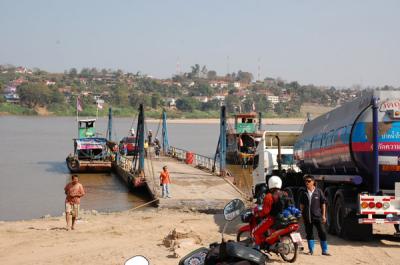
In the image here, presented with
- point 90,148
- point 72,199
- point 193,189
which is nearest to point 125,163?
point 90,148

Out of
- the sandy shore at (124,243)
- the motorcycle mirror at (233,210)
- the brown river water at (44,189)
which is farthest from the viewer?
the brown river water at (44,189)

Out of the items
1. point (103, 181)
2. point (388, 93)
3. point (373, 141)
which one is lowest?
point (103, 181)

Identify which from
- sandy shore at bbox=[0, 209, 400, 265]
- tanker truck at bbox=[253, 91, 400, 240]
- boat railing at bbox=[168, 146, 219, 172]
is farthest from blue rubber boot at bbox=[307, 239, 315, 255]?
boat railing at bbox=[168, 146, 219, 172]

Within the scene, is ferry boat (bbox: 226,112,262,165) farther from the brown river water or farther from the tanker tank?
the tanker tank

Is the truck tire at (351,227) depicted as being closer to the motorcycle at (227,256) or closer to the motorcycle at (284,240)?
the motorcycle at (284,240)

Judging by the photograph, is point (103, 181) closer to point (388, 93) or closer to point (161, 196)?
point (161, 196)

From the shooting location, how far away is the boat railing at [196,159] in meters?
35.8

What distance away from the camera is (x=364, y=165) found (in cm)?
1341

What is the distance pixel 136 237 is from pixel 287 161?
25.4ft

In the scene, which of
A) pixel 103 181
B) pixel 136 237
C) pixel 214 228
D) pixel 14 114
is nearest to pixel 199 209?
pixel 214 228

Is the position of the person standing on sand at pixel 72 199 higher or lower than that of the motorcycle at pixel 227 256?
lower

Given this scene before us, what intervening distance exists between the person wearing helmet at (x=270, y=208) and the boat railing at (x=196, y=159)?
22211 mm

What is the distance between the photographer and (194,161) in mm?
39531

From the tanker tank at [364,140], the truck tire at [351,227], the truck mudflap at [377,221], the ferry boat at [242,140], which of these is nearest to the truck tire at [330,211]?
the tanker tank at [364,140]
